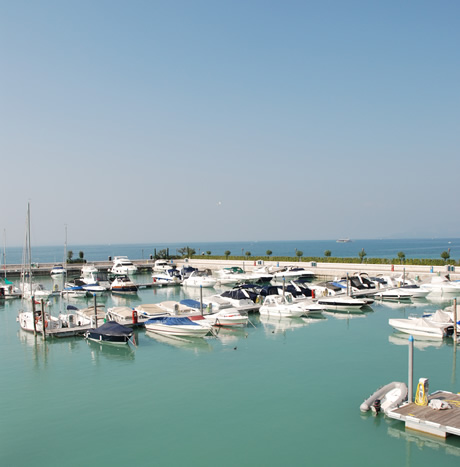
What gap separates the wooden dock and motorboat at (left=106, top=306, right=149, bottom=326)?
2008 centimetres

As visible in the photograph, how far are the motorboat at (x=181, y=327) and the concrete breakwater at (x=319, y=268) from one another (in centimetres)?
2876

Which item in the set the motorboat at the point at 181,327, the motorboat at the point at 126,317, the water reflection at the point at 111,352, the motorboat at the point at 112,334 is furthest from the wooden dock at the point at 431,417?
the motorboat at the point at 126,317

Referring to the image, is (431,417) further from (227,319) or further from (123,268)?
(123,268)

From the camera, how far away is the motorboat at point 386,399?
16.3m

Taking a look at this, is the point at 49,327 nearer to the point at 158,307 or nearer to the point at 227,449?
the point at 158,307

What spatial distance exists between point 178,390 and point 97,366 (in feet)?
20.4

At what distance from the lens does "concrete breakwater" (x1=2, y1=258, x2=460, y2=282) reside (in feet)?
178

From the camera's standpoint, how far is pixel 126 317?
106 ft

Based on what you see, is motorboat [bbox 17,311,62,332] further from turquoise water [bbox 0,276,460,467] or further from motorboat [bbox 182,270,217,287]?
motorboat [bbox 182,270,217,287]

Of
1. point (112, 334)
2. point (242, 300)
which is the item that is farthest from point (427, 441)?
point (242, 300)

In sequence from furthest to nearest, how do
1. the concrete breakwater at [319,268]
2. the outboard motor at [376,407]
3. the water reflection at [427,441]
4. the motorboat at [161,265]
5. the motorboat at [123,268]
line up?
the motorboat at [161,265]
the motorboat at [123,268]
the concrete breakwater at [319,268]
the outboard motor at [376,407]
the water reflection at [427,441]

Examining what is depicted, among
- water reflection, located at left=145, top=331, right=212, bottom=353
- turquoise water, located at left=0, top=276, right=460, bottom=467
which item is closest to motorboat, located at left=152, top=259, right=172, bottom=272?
turquoise water, located at left=0, top=276, right=460, bottom=467

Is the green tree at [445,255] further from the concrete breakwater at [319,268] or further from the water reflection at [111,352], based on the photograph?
the water reflection at [111,352]

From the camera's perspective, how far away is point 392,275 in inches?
2169
